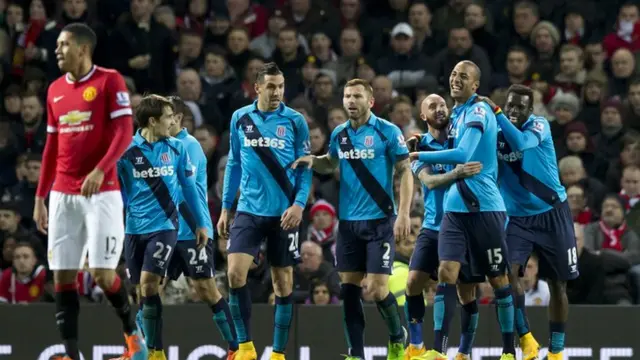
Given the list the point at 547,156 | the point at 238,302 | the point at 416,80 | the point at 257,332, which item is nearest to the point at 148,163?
the point at 238,302

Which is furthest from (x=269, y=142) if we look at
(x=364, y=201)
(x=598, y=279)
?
(x=598, y=279)

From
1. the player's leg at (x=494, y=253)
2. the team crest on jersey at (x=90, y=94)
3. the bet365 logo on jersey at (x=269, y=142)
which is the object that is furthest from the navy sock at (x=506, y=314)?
the team crest on jersey at (x=90, y=94)

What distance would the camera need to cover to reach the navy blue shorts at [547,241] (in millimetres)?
12609

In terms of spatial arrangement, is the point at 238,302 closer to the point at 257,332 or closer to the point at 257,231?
the point at 257,231

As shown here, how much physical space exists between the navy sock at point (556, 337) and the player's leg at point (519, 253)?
0.19 meters

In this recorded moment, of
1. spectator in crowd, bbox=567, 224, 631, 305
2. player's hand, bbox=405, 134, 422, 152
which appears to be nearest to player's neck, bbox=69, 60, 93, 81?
player's hand, bbox=405, 134, 422, 152

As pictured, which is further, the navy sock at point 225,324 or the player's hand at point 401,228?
the navy sock at point 225,324

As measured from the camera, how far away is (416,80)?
704 inches

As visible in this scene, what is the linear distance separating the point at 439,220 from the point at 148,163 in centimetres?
255

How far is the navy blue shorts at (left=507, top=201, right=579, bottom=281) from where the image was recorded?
1261 centimetres

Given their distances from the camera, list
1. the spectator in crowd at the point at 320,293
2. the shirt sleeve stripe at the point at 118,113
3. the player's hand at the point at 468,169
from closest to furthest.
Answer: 1. the shirt sleeve stripe at the point at 118,113
2. the player's hand at the point at 468,169
3. the spectator in crowd at the point at 320,293

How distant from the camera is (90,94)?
10609 mm

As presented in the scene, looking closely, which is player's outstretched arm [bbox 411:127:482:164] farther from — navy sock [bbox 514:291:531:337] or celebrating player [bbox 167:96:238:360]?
celebrating player [bbox 167:96:238:360]

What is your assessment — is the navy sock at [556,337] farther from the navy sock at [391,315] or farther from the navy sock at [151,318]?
the navy sock at [151,318]
